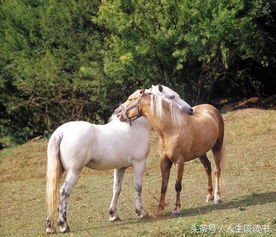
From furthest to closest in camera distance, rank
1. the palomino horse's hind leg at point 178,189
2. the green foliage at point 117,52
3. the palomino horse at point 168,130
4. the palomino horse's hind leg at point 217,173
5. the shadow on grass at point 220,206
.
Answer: the green foliage at point 117,52 < the palomino horse's hind leg at point 217,173 < the palomino horse at point 168,130 < the palomino horse's hind leg at point 178,189 < the shadow on grass at point 220,206

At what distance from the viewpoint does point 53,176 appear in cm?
873

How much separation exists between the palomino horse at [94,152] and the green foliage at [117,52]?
10317 mm

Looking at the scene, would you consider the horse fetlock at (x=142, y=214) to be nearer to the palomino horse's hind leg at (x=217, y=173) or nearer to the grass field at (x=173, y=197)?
the grass field at (x=173, y=197)

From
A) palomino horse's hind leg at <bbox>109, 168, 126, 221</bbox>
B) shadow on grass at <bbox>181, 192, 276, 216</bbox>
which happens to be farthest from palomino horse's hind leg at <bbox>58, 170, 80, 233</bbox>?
shadow on grass at <bbox>181, 192, 276, 216</bbox>

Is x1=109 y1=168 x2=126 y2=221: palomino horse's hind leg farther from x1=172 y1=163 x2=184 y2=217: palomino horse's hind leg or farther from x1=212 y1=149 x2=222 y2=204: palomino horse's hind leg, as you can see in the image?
x1=212 y1=149 x2=222 y2=204: palomino horse's hind leg

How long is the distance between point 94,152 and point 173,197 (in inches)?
97.4

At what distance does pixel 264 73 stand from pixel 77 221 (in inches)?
682

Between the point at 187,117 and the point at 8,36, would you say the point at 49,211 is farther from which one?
the point at 8,36

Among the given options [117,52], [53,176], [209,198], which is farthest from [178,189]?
[117,52]

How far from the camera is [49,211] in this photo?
28.4ft

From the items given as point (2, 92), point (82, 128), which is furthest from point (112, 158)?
point (2, 92)

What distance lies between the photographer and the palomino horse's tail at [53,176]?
8.67 meters

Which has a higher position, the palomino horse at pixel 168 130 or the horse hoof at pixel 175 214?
the palomino horse at pixel 168 130

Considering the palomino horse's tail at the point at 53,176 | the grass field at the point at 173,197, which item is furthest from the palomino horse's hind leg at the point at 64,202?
the grass field at the point at 173,197
